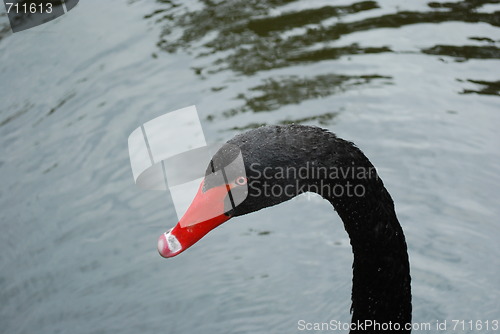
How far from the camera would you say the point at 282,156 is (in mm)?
2439

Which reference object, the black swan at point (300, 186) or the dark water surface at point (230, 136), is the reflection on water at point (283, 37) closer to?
the dark water surface at point (230, 136)

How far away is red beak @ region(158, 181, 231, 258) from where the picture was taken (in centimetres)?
249

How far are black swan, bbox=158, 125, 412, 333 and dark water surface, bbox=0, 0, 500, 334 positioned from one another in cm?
95

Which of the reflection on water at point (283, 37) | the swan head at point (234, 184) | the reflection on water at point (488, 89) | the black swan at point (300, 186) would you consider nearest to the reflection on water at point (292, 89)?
the reflection on water at point (283, 37)

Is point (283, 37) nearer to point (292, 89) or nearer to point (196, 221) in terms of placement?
point (292, 89)

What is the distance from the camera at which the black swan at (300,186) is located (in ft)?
8.04

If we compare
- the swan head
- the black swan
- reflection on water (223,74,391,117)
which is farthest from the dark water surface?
the swan head

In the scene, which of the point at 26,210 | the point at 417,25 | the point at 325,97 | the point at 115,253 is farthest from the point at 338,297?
the point at 417,25

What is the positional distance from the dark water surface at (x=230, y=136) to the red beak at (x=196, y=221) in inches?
46.4

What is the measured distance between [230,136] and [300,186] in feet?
6.47

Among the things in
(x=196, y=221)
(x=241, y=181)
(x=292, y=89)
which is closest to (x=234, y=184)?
(x=241, y=181)

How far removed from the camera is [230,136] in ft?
14.8

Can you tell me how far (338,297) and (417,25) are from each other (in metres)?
2.36

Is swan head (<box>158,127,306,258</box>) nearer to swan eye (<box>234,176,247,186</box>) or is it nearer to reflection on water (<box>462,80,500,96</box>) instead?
swan eye (<box>234,176,247,186</box>)
